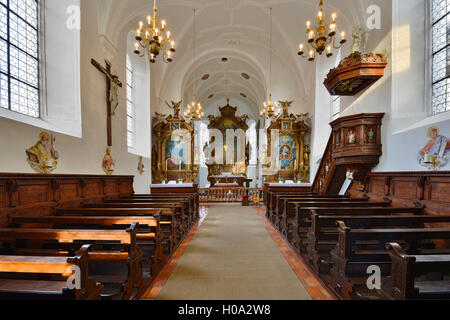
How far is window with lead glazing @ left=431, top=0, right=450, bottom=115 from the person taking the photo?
15.5ft

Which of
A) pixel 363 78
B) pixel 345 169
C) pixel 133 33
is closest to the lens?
pixel 363 78

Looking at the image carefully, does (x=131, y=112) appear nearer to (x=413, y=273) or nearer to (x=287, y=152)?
(x=287, y=152)

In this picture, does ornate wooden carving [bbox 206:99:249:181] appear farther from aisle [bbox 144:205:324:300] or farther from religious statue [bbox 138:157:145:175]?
aisle [bbox 144:205:324:300]

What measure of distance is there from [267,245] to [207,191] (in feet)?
19.2

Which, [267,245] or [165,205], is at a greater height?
[165,205]

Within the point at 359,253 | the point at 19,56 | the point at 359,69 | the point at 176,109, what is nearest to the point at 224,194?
the point at 176,109

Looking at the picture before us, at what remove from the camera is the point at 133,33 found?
9.11m

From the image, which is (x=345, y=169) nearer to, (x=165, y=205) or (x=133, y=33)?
(x=165, y=205)

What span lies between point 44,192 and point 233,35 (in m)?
11.4

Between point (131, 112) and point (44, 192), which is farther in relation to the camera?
point (131, 112)

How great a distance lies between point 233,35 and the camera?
11727mm
